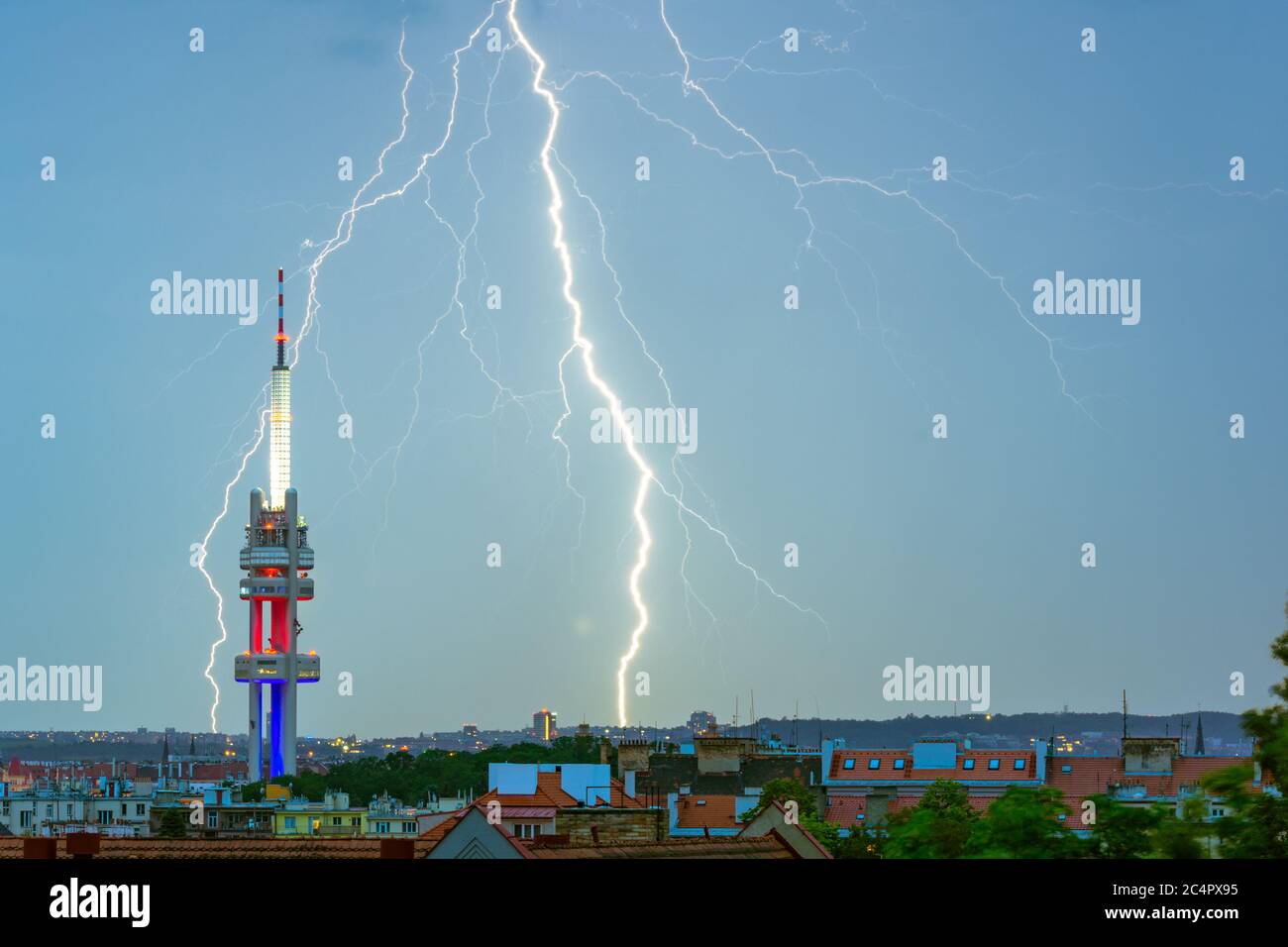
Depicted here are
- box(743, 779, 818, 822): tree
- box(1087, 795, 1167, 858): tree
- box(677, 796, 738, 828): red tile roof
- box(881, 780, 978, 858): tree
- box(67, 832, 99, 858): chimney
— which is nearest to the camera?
box(67, 832, 99, 858): chimney

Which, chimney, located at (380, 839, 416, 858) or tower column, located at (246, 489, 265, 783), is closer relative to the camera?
chimney, located at (380, 839, 416, 858)

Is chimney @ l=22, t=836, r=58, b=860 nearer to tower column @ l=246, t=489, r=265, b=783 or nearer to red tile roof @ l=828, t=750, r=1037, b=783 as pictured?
red tile roof @ l=828, t=750, r=1037, b=783

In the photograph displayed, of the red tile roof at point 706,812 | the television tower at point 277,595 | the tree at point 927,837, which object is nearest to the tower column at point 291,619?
the television tower at point 277,595

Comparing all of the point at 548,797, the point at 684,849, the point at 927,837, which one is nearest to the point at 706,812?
the point at 548,797

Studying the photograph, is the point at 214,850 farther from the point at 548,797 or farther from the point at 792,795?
the point at 792,795

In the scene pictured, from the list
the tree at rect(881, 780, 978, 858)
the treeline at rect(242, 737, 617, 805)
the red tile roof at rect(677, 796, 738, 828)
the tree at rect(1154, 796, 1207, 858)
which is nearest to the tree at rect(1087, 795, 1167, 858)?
the tree at rect(881, 780, 978, 858)
